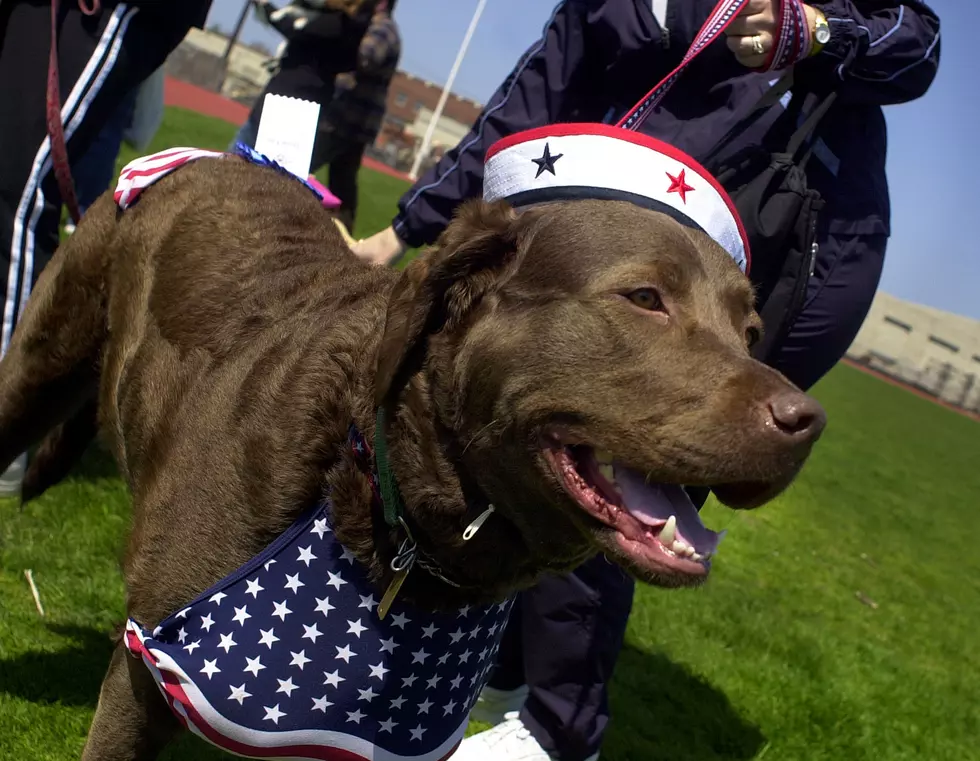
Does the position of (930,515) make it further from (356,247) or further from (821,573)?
(356,247)

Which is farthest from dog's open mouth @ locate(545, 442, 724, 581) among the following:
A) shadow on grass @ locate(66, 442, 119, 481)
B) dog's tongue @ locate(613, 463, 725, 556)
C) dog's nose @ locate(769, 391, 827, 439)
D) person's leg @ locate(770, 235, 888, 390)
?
shadow on grass @ locate(66, 442, 119, 481)

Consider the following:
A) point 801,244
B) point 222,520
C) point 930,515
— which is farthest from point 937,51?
point 930,515

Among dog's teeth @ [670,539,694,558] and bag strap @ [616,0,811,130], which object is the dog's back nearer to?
dog's teeth @ [670,539,694,558]

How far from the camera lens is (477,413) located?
225 cm

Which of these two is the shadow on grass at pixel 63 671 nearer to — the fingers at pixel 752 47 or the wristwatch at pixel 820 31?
the fingers at pixel 752 47

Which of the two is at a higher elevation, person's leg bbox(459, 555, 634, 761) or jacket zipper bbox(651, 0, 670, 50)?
jacket zipper bbox(651, 0, 670, 50)

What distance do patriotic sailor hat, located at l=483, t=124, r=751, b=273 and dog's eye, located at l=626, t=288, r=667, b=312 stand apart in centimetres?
32

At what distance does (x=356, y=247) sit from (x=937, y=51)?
2.04 meters

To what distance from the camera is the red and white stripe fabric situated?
3293mm

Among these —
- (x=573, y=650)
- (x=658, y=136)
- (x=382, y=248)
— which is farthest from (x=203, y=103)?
(x=573, y=650)

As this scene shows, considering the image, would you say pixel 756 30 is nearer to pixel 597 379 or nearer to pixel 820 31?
pixel 820 31

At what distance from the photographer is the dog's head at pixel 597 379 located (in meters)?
2.03

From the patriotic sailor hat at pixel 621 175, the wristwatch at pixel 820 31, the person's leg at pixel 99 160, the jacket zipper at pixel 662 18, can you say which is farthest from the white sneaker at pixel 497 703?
the person's leg at pixel 99 160

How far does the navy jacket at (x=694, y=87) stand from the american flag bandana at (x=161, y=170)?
0.41 m
